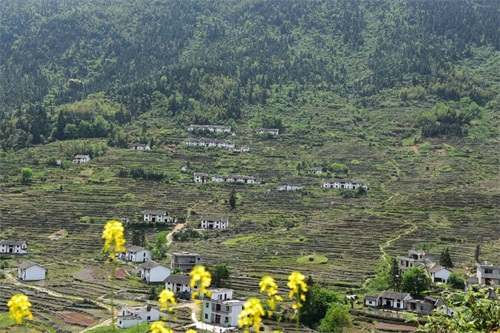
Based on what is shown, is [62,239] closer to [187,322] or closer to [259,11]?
[187,322]

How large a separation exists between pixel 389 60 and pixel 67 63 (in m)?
70.0

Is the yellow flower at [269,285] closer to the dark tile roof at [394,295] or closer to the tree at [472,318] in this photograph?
the tree at [472,318]

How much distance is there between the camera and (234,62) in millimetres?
150875

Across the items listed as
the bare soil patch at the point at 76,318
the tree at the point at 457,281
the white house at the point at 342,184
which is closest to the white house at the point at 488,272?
the tree at the point at 457,281

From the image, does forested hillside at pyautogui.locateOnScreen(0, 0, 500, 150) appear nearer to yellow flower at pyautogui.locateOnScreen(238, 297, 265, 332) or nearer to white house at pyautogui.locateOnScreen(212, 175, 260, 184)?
white house at pyautogui.locateOnScreen(212, 175, 260, 184)

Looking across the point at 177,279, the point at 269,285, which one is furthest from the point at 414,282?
the point at 269,285

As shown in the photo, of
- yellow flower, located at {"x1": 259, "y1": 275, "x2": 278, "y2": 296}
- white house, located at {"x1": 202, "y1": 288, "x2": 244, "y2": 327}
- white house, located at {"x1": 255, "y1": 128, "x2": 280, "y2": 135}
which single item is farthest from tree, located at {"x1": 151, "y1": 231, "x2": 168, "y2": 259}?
white house, located at {"x1": 255, "y1": 128, "x2": 280, "y2": 135}

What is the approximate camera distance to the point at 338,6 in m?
192

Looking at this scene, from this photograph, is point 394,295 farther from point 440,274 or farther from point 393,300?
point 440,274

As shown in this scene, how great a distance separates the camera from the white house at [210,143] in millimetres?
110250

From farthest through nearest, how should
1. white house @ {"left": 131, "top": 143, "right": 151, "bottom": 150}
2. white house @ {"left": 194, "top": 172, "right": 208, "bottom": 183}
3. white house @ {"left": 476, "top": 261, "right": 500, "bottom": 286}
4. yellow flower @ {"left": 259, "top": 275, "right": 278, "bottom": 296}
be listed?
1. white house @ {"left": 131, "top": 143, "right": 151, "bottom": 150}
2. white house @ {"left": 194, "top": 172, "right": 208, "bottom": 183}
3. white house @ {"left": 476, "top": 261, "right": 500, "bottom": 286}
4. yellow flower @ {"left": 259, "top": 275, "right": 278, "bottom": 296}

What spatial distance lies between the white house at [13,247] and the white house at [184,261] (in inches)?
553

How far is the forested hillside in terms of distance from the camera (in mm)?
126125

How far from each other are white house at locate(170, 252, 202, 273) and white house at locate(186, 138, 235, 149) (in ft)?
179
